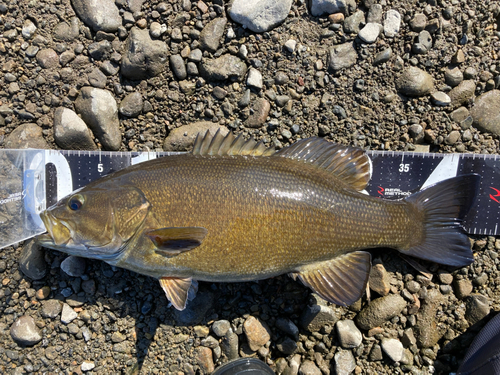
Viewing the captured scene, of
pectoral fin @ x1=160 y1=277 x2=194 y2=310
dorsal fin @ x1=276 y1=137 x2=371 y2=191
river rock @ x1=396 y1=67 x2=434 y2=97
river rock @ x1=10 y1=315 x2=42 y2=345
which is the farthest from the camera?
river rock @ x1=396 y1=67 x2=434 y2=97

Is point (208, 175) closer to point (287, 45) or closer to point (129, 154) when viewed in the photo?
point (129, 154)

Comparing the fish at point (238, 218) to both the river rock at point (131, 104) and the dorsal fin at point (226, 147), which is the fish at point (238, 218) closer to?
the dorsal fin at point (226, 147)

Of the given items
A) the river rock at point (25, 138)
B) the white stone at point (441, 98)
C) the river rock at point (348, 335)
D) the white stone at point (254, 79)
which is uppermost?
the white stone at point (441, 98)

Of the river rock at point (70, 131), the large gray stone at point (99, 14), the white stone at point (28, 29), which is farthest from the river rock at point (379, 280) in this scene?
the white stone at point (28, 29)

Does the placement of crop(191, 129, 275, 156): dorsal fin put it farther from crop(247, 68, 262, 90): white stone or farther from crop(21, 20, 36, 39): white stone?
crop(21, 20, 36, 39): white stone

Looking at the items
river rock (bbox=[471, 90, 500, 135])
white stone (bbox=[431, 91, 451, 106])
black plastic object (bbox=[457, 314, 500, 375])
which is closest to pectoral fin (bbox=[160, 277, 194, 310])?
black plastic object (bbox=[457, 314, 500, 375])

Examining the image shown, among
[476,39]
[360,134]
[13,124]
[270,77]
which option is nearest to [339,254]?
[360,134]
